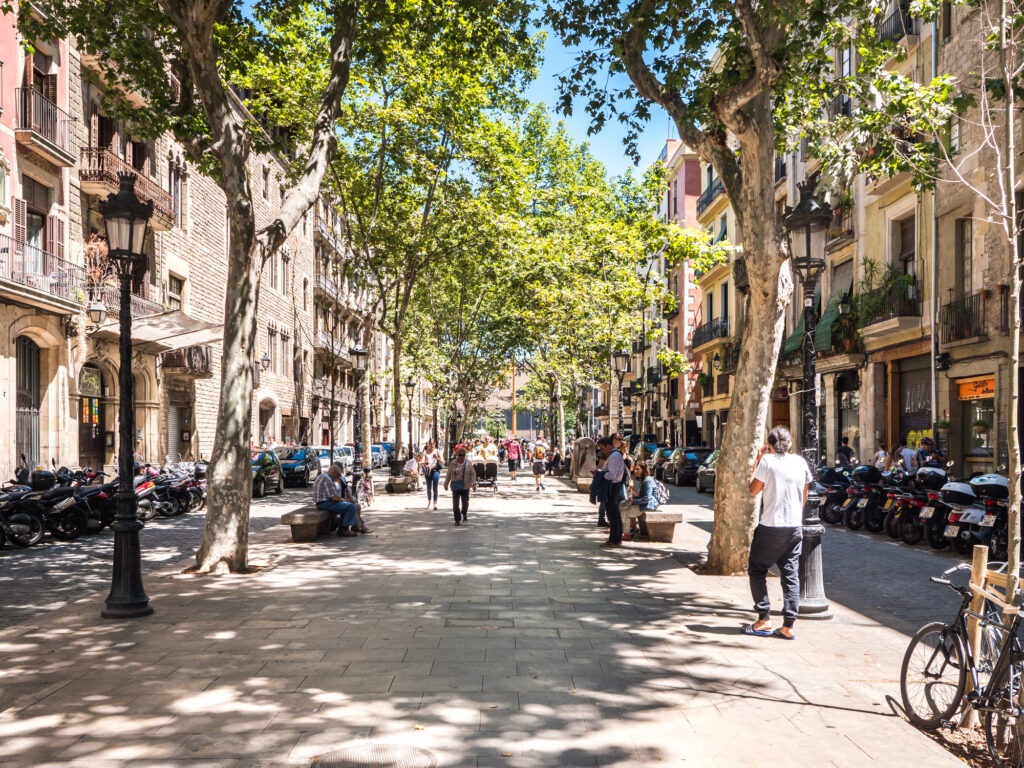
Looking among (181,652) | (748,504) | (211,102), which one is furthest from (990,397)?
(181,652)

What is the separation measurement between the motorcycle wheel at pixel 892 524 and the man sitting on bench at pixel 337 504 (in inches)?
343

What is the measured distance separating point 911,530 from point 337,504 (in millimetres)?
9120

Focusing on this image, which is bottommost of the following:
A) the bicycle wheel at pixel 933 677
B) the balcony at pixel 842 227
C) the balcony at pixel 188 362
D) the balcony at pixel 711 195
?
the bicycle wheel at pixel 933 677

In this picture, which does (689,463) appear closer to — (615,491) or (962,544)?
(615,491)

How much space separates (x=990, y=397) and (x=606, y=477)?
34.3 ft

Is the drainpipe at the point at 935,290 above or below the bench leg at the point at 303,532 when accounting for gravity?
above

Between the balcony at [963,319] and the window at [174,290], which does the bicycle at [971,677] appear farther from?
the window at [174,290]

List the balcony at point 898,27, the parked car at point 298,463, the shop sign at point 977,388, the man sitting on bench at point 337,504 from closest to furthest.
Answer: the man sitting on bench at point 337,504
the shop sign at point 977,388
the balcony at point 898,27
the parked car at point 298,463

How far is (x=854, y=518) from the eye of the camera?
1614 cm

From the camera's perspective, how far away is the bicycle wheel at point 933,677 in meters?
4.78

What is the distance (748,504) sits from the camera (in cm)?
1016

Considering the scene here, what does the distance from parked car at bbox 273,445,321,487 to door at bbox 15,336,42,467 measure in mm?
7725

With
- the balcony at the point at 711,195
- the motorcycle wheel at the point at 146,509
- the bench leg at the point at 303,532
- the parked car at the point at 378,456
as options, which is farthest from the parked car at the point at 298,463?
the balcony at the point at 711,195

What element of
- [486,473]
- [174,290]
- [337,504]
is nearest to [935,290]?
[486,473]
